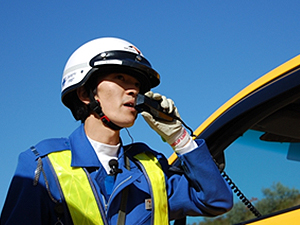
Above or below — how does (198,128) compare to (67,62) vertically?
below

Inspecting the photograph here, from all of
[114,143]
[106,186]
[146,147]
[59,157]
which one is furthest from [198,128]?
[59,157]

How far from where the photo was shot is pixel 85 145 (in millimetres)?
2594

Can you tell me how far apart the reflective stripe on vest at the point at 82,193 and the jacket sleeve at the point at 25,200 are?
111 mm

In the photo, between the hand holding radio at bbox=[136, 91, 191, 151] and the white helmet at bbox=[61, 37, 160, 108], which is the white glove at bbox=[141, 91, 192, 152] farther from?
the white helmet at bbox=[61, 37, 160, 108]

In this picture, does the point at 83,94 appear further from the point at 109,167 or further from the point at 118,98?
the point at 109,167

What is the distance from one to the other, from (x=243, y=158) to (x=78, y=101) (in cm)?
112

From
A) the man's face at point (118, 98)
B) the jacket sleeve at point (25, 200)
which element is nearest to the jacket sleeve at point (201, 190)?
the man's face at point (118, 98)

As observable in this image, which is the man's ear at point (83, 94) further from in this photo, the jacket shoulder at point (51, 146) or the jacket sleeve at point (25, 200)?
the jacket sleeve at point (25, 200)

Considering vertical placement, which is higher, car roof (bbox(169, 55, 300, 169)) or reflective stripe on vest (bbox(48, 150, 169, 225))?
car roof (bbox(169, 55, 300, 169))

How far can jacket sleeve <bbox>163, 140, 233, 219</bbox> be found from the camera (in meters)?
2.57

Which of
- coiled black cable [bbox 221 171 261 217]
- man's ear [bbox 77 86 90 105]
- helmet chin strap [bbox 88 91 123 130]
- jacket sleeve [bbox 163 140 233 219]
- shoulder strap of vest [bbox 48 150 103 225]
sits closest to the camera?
shoulder strap of vest [bbox 48 150 103 225]

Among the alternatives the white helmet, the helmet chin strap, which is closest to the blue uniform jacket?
the helmet chin strap

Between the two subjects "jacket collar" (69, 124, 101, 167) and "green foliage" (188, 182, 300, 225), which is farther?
"jacket collar" (69, 124, 101, 167)

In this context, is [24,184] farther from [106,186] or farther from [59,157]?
[106,186]
